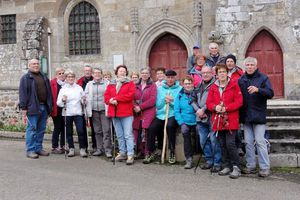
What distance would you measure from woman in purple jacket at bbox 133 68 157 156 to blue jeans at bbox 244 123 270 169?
1999mm

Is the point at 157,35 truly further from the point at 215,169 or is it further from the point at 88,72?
the point at 215,169

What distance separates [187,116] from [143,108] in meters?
0.97

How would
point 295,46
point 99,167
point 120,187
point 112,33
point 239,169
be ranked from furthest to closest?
point 112,33, point 295,46, point 99,167, point 239,169, point 120,187

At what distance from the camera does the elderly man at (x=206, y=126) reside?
7543mm

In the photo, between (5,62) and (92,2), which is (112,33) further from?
(5,62)

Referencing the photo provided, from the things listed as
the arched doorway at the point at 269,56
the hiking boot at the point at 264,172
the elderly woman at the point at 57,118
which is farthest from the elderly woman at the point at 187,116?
the arched doorway at the point at 269,56

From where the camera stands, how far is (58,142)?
9.78 meters

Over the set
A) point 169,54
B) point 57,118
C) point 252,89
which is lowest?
point 57,118

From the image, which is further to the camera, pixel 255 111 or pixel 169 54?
pixel 169 54

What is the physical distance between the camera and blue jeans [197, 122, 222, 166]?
7527mm

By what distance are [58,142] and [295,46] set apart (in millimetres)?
7524

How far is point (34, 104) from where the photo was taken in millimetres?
8859

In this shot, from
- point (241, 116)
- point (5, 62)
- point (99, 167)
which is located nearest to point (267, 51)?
point (241, 116)

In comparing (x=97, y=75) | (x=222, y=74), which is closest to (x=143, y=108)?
(x=97, y=75)
